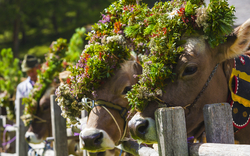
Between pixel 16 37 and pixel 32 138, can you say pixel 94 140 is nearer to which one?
pixel 32 138

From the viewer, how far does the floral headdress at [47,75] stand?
5363mm

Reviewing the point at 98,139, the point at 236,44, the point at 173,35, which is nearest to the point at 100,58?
the point at 98,139

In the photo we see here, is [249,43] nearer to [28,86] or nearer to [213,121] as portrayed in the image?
[213,121]

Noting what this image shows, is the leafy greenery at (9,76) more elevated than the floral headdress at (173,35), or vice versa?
the leafy greenery at (9,76)

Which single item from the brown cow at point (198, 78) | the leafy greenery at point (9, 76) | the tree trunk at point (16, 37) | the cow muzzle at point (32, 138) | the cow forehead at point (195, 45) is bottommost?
the cow muzzle at point (32, 138)

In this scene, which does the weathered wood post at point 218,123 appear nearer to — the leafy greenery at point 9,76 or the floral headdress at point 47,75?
the floral headdress at point 47,75

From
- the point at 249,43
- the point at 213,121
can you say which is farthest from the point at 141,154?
the point at 249,43

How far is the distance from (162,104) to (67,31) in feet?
63.5

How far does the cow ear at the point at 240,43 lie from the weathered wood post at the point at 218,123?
0.85m

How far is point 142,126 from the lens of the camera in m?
2.17

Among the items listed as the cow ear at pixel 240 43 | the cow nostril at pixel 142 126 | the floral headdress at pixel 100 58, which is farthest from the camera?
the floral headdress at pixel 100 58

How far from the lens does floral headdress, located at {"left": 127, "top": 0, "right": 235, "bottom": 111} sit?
92.7 inches

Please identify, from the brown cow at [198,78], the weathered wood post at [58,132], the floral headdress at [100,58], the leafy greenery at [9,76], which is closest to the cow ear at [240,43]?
the brown cow at [198,78]

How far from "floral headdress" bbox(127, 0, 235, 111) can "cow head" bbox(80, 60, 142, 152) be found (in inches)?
30.7
